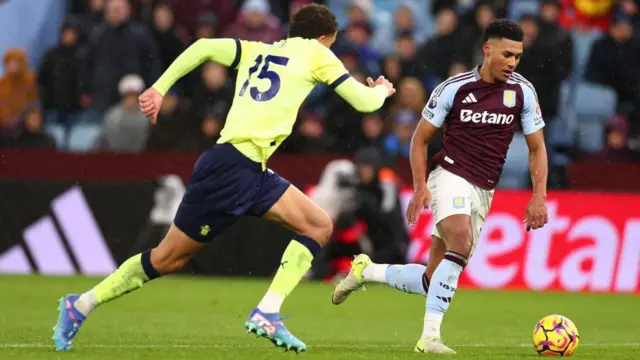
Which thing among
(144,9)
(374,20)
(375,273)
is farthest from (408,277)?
(144,9)

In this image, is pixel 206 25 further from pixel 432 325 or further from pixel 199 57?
pixel 432 325

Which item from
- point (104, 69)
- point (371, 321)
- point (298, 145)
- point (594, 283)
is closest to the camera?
point (371, 321)

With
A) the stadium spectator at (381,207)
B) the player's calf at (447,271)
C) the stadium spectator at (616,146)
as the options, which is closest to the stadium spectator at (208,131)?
the stadium spectator at (381,207)

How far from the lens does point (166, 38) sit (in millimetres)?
19047

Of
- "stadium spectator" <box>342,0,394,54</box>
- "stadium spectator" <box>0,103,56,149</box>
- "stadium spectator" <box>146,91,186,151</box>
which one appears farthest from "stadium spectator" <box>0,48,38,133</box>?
"stadium spectator" <box>342,0,394,54</box>

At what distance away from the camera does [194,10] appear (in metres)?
19.9

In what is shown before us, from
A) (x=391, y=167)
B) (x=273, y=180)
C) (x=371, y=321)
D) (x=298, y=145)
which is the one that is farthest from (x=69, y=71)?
(x=273, y=180)

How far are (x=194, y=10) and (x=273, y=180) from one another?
37.3ft

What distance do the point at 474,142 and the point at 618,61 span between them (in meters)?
9.59

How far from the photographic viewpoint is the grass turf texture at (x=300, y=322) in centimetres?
908

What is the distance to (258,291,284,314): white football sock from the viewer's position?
28.0 feet

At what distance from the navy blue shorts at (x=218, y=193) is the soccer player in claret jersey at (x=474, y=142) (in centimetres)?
115

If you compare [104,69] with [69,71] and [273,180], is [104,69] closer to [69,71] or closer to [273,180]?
[69,71]

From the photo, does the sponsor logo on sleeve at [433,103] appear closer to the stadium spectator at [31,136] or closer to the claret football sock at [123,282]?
the claret football sock at [123,282]
